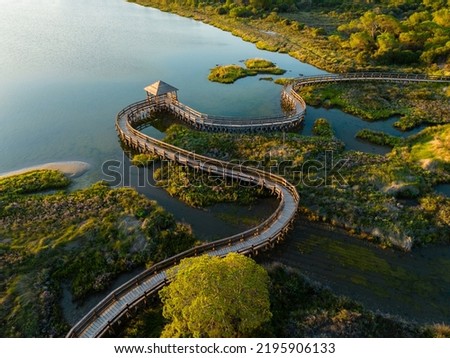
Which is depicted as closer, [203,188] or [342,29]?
[203,188]

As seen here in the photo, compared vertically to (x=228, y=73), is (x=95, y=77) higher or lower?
lower

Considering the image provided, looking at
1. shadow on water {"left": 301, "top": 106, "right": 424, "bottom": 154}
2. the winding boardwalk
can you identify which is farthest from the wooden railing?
shadow on water {"left": 301, "top": 106, "right": 424, "bottom": 154}

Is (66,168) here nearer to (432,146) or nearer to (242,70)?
(242,70)

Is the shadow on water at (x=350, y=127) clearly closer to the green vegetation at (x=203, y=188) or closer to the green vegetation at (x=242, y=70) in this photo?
the green vegetation at (x=203, y=188)

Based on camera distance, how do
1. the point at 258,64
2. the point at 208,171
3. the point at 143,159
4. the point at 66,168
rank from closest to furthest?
the point at 208,171, the point at 66,168, the point at 143,159, the point at 258,64

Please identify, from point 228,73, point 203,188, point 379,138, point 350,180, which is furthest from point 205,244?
point 228,73
